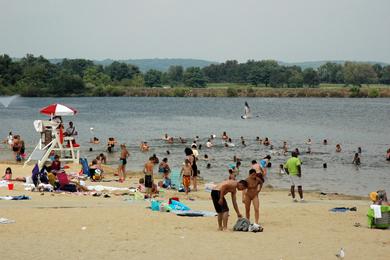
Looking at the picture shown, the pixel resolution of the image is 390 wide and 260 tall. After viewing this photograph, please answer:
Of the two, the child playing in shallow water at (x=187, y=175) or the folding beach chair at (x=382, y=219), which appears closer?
the folding beach chair at (x=382, y=219)

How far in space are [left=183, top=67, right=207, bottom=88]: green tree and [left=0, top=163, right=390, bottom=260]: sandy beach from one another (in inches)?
6417

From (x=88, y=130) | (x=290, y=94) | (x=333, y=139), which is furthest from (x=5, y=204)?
(x=290, y=94)

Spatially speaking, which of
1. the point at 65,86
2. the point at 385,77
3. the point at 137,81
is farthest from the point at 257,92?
the point at 385,77

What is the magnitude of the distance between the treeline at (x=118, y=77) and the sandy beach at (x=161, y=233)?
11887cm

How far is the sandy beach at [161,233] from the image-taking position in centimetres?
1270

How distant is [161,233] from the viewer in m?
14.4

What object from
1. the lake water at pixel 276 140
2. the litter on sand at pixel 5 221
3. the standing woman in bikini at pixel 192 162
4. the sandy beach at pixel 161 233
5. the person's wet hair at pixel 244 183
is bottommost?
the lake water at pixel 276 140

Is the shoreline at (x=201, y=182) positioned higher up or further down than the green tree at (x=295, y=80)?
further down

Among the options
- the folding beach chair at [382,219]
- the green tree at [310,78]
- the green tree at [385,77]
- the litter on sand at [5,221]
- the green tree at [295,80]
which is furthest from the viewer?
the green tree at [385,77]

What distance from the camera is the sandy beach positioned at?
41.7 feet

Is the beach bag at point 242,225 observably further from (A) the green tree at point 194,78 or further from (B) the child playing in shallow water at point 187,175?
(A) the green tree at point 194,78

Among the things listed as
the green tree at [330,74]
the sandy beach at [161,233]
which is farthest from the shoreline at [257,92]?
the sandy beach at [161,233]

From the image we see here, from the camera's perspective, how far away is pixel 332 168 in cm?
3297

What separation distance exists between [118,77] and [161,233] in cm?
17005
